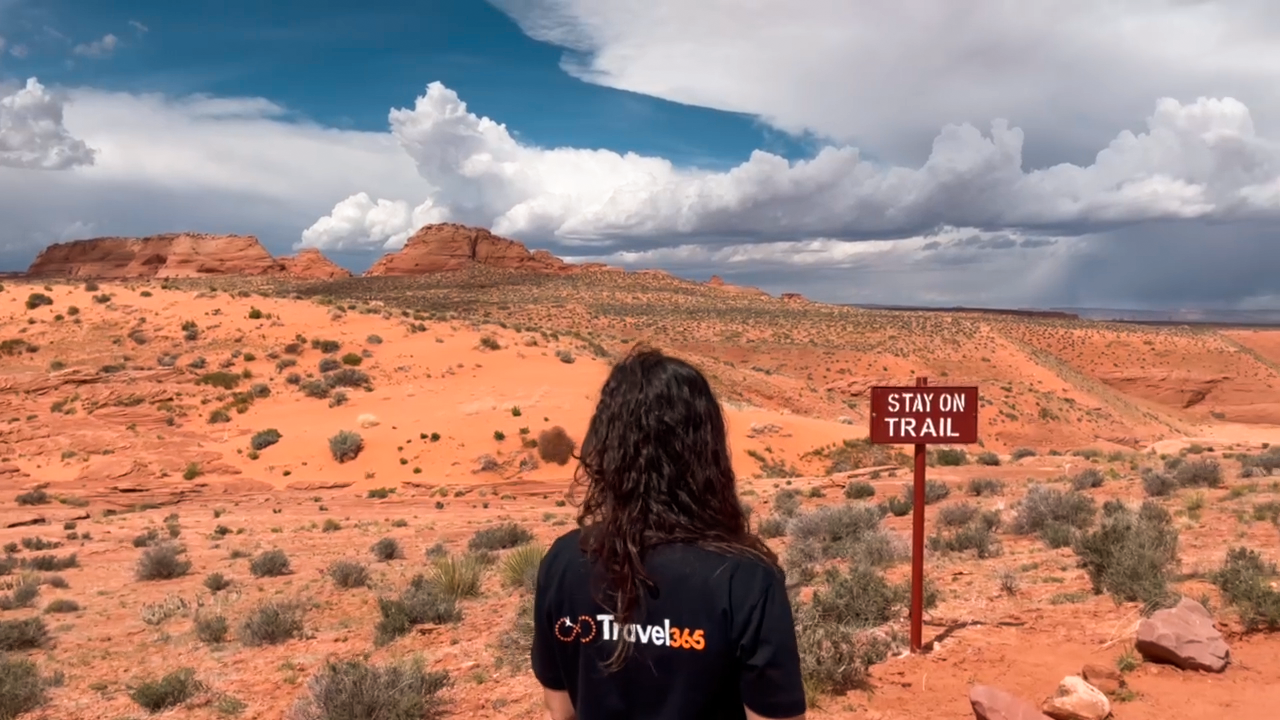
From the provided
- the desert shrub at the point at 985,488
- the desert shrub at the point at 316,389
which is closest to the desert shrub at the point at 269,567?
the desert shrub at the point at 985,488

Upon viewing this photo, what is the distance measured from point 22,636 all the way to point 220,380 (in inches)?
802

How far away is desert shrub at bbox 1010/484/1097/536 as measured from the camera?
1080 centimetres

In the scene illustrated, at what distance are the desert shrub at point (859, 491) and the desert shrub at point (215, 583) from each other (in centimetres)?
1057

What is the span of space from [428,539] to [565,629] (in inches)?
516

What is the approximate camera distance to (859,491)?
16.6m

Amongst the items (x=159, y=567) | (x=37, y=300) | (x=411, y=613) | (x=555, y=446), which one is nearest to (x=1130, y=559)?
(x=411, y=613)

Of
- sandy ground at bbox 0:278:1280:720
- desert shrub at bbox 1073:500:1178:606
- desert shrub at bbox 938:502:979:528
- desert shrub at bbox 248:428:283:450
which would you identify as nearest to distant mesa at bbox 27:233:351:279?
sandy ground at bbox 0:278:1280:720

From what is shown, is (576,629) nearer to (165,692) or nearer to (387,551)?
(165,692)

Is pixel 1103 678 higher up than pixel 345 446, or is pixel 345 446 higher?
pixel 1103 678

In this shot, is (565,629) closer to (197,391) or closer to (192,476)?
(192,476)

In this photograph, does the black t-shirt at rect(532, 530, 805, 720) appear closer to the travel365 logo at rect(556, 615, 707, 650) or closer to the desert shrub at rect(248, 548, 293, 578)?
the travel365 logo at rect(556, 615, 707, 650)

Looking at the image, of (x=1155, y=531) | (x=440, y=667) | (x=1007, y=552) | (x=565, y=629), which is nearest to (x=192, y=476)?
(x=440, y=667)

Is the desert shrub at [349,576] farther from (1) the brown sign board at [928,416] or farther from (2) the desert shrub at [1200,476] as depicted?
(2) the desert shrub at [1200,476]

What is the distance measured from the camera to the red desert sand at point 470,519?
6.33m
